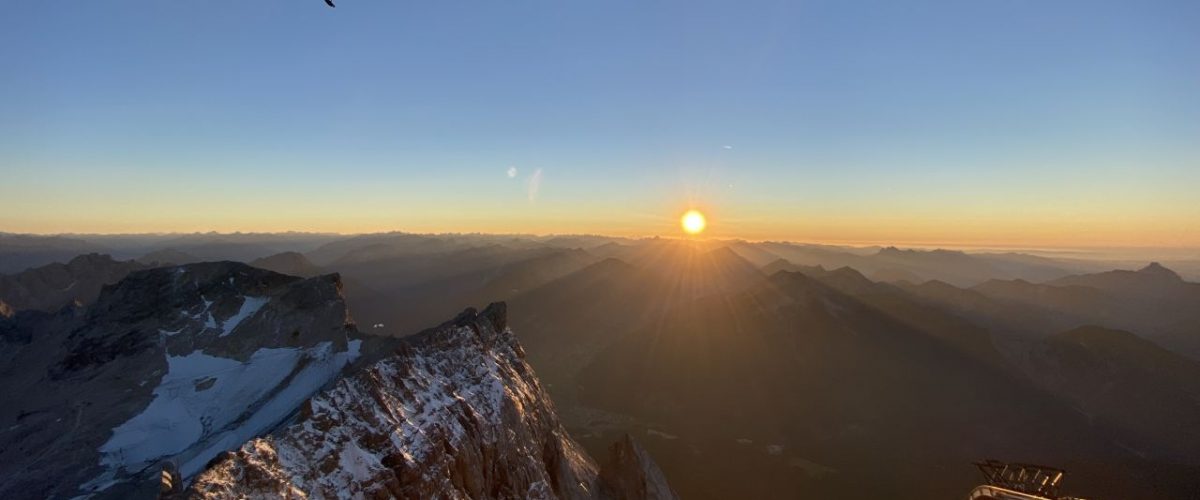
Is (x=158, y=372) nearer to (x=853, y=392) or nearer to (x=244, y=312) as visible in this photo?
(x=244, y=312)

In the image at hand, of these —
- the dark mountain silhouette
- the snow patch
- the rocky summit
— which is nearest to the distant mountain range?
the dark mountain silhouette

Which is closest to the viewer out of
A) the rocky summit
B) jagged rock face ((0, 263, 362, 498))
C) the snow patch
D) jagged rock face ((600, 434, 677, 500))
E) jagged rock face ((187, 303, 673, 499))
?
jagged rock face ((187, 303, 673, 499))

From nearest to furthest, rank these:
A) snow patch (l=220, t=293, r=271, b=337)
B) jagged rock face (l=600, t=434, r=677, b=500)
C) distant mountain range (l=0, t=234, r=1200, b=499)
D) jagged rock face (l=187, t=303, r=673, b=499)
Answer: jagged rock face (l=187, t=303, r=673, b=499) < jagged rock face (l=600, t=434, r=677, b=500) < snow patch (l=220, t=293, r=271, b=337) < distant mountain range (l=0, t=234, r=1200, b=499)


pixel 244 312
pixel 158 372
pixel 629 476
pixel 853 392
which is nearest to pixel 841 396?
pixel 853 392

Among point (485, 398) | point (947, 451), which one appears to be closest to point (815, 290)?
point (947, 451)

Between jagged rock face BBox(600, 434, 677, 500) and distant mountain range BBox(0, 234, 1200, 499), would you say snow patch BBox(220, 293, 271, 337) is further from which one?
jagged rock face BBox(600, 434, 677, 500)

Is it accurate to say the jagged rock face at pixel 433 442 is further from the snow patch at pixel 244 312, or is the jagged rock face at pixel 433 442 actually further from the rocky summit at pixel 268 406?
the snow patch at pixel 244 312

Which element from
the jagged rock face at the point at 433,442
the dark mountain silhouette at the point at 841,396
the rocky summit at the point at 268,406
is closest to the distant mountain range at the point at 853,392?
the dark mountain silhouette at the point at 841,396
